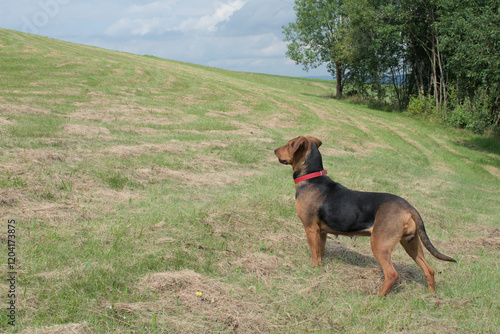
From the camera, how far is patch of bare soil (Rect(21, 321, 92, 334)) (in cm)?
350

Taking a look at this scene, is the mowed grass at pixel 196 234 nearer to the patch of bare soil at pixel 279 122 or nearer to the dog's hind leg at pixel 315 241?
the dog's hind leg at pixel 315 241

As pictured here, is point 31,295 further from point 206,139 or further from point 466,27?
point 466,27

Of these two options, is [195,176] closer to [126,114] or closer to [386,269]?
[386,269]

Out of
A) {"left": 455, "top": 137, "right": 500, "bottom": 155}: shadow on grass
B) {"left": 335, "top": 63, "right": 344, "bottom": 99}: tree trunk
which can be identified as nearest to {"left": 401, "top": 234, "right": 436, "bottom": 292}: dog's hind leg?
{"left": 455, "top": 137, "right": 500, "bottom": 155}: shadow on grass

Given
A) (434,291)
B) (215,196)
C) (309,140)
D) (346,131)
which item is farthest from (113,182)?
(346,131)

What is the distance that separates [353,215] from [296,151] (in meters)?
1.35

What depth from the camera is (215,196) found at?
8.45 meters

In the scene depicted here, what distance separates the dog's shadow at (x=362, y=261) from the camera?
5.58 m

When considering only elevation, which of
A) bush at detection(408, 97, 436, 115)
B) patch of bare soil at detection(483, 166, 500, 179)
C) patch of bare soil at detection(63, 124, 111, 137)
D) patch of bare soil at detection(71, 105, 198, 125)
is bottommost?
patch of bare soil at detection(483, 166, 500, 179)

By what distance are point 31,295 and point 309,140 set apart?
403cm

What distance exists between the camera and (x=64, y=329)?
3.57 m

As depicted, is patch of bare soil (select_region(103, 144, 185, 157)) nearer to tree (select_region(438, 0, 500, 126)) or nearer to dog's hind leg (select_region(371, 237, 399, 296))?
dog's hind leg (select_region(371, 237, 399, 296))

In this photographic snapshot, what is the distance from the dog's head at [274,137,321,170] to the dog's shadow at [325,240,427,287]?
1572 mm

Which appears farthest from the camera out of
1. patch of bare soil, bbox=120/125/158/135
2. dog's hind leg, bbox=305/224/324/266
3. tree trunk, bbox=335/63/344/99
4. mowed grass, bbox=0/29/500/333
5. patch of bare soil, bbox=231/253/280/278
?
tree trunk, bbox=335/63/344/99
